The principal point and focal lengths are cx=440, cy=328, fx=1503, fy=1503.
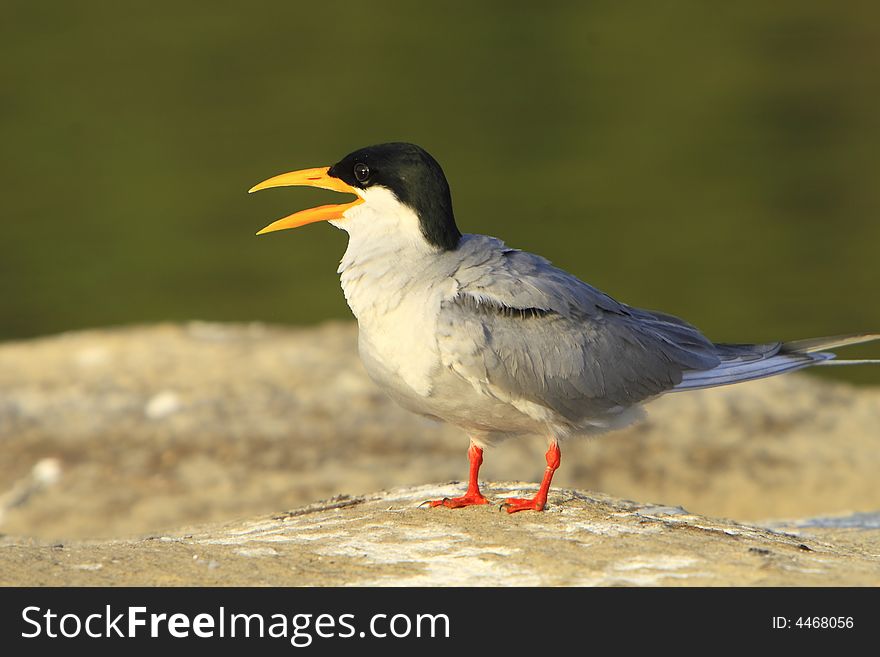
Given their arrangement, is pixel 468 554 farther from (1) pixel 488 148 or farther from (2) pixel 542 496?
(1) pixel 488 148

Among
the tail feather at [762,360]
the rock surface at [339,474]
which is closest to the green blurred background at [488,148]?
the rock surface at [339,474]

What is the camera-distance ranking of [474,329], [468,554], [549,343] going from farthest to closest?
[549,343]
[474,329]
[468,554]

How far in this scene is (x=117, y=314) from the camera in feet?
49.0

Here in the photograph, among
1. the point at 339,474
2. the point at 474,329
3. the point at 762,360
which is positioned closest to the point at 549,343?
the point at 474,329

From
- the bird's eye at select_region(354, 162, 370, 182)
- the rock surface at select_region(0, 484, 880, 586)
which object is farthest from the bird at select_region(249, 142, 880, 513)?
the rock surface at select_region(0, 484, 880, 586)

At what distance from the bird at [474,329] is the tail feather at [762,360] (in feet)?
→ 0.06

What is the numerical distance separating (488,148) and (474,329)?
16.3 meters

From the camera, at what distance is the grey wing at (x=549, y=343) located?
17.5 ft

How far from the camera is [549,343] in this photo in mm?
5531

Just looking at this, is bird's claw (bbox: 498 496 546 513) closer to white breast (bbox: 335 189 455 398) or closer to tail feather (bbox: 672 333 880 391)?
white breast (bbox: 335 189 455 398)

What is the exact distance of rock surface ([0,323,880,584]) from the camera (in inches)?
190

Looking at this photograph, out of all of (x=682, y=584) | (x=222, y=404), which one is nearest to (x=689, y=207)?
(x=222, y=404)

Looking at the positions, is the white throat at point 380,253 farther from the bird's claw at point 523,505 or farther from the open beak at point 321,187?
the bird's claw at point 523,505

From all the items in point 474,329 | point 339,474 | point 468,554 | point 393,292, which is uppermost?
point 393,292
